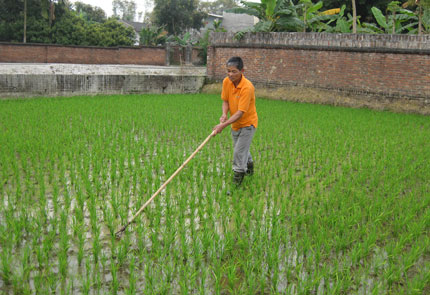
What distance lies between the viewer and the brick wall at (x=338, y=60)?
11.7m

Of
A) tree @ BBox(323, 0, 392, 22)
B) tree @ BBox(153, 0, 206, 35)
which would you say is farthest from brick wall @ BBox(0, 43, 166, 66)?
tree @ BBox(153, 0, 206, 35)

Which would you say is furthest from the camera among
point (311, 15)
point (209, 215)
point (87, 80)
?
A: point (311, 15)

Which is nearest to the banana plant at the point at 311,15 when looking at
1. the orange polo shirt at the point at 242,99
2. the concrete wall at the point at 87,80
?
the concrete wall at the point at 87,80

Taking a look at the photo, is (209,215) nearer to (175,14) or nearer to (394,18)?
(394,18)

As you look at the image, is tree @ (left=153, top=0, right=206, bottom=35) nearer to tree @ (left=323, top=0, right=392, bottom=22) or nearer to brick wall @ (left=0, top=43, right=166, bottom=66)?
brick wall @ (left=0, top=43, right=166, bottom=66)

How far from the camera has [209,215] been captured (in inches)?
149

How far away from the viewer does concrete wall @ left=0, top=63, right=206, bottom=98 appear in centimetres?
1159

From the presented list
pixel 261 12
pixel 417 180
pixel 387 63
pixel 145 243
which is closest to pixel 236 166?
pixel 145 243

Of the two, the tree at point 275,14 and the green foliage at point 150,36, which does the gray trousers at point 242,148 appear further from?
the green foliage at point 150,36

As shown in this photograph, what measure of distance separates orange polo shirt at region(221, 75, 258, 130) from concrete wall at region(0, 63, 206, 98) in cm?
889

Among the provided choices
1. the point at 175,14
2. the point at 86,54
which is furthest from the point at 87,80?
the point at 175,14

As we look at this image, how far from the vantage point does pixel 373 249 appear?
3293mm

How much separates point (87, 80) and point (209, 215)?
10309 millimetres

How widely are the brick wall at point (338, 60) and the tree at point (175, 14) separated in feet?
67.7
